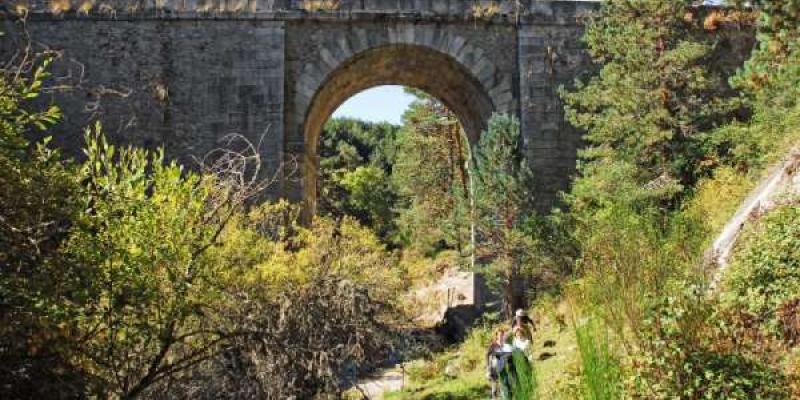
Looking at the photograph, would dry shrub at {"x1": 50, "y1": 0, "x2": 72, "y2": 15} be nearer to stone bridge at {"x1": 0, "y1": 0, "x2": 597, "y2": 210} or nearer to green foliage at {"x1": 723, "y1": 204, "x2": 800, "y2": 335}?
stone bridge at {"x1": 0, "y1": 0, "x2": 597, "y2": 210}

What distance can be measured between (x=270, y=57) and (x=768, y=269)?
10491 millimetres

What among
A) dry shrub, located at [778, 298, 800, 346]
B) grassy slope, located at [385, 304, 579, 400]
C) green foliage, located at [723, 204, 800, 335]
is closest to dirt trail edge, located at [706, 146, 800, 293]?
green foliage, located at [723, 204, 800, 335]

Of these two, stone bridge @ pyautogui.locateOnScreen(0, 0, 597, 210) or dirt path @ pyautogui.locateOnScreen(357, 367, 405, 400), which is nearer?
dirt path @ pyautogui.locateOnScreen(357, 367, 405, 400)

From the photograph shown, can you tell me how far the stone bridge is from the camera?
13828 millimetres

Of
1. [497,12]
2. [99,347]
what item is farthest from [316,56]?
[99,347]

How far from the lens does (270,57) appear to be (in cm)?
1395

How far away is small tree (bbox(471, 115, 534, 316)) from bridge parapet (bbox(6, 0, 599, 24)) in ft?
8.81

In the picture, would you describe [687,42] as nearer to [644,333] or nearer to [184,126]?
[644,333]

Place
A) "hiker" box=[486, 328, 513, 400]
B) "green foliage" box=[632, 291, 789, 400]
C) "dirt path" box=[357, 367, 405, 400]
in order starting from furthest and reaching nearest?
"dirt path" box=[357, 367, 405, 400], "hiker" box=[486, 328, 513, 400], "green foliage" box=[632, 291, 789, 400]

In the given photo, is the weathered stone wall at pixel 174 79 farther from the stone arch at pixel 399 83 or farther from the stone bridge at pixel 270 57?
the stone arch at pixel 399 83

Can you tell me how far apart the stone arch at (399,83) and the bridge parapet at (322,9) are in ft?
2.66

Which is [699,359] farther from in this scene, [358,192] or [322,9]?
[358,192]

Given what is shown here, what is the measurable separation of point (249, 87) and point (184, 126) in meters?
1.56

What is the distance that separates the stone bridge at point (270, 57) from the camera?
45.4 ft
